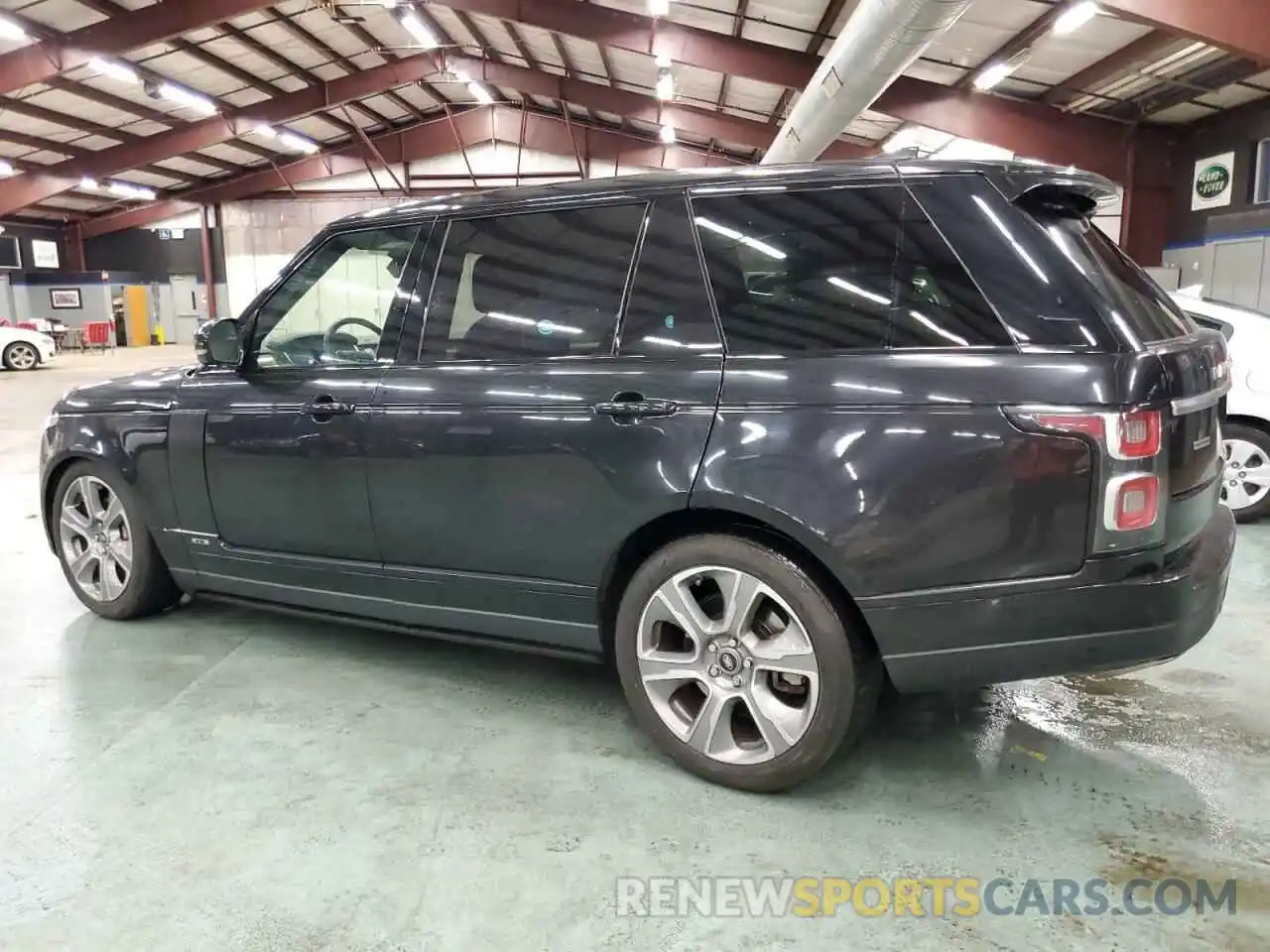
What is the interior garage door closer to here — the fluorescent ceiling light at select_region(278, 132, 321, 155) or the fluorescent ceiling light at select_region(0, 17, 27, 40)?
the fluorescent ceiling light at select_region(0, 17, 27, 40)

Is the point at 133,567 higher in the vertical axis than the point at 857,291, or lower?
lower

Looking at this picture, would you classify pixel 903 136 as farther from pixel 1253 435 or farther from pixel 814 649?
pixel 814 649

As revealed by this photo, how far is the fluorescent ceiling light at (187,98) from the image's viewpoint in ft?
51.5

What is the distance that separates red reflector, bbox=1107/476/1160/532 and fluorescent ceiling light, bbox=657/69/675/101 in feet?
43.7

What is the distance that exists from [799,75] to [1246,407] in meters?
8.50

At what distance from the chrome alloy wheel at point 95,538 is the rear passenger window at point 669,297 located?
241cm

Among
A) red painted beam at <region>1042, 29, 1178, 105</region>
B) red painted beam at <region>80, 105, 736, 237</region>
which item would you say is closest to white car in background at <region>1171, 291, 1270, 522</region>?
red painted beam at <region>1042, 29, 1178, 105</region>

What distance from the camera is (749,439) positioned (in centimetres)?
223

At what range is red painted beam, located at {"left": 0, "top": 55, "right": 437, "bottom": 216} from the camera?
1802cm

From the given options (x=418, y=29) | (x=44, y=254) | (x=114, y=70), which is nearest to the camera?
(x=114, y=70)

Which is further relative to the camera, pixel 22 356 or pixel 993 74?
pixel 22 356

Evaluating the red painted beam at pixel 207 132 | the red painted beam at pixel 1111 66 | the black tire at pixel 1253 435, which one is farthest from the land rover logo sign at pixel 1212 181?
the red painted beam at pixel 207 132

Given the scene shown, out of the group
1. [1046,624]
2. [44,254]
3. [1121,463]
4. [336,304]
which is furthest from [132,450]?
[44,254]

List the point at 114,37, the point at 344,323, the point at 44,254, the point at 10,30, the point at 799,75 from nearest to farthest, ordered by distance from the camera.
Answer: the point at 344,323, the point at 799,75, the point at 10,30, the point at 114,37, the point at 44,254
